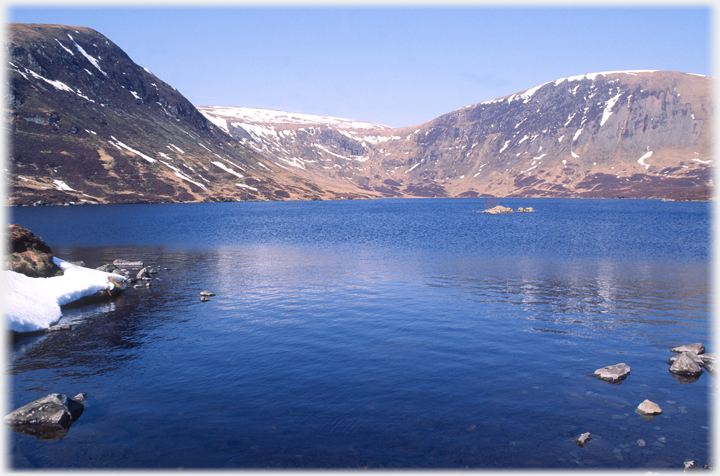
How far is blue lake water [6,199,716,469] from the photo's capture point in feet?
49.8

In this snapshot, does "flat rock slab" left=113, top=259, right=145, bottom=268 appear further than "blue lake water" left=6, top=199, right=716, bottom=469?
Yes

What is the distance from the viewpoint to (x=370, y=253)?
212 ft

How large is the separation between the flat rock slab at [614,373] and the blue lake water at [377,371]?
0.56m

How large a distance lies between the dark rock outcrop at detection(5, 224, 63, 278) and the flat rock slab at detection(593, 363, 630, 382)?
1574 inches

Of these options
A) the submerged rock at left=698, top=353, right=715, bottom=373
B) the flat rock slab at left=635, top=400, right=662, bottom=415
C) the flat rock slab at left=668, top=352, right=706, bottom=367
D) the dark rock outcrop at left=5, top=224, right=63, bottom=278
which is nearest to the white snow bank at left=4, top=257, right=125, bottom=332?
the dark rock outcrop at left=5, top=224, right=63, bottom=278

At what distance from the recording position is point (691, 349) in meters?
24.1

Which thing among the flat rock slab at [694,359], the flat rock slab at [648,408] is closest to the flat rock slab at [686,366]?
the flat rock slab at [694,359]

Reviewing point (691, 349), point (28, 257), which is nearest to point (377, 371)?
point (691, 349)

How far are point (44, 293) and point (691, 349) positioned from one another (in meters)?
43.1

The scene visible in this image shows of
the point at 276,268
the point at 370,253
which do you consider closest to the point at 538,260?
the point at 370,253

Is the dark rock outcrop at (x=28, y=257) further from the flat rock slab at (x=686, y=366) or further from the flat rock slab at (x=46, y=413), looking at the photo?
the flat rock slab at (x=686, y=366)

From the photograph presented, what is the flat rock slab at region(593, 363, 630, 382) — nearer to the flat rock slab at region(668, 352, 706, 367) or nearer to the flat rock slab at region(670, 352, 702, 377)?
the flat rock slab at region(670, 352, 702, 377)

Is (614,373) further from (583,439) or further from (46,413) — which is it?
(46,413)

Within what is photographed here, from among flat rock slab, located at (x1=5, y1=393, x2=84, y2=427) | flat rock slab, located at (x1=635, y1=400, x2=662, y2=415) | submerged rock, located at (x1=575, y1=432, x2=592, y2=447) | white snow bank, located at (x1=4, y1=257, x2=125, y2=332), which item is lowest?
submerged rock, located at (x1=575, y1=432, x2=592, y2=447)
